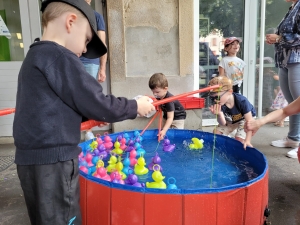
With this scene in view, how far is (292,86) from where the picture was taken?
3.29 metres

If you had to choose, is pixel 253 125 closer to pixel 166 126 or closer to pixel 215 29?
pixel 166 126

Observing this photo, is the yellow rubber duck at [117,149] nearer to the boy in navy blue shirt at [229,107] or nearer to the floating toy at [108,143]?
the floating toy at [108,143]

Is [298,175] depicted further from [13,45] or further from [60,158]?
[13,45]

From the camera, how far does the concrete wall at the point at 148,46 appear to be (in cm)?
405

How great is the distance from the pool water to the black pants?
931 mm

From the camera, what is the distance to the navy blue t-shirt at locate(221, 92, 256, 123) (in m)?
3.04

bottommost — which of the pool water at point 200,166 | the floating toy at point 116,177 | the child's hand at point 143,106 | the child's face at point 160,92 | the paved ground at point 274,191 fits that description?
the paved ground at point 274,191

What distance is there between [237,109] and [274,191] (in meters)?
0.93

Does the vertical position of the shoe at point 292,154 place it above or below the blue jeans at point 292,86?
below

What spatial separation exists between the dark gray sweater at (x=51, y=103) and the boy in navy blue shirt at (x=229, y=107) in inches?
64.1

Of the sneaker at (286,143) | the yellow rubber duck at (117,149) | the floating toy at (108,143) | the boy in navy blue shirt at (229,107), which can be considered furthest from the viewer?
the sneaker at (286,143)

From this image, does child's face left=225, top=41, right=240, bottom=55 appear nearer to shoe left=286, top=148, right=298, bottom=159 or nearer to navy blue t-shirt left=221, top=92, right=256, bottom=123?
navy blue t-shirt left=221, top=92, right=256, bottom=123

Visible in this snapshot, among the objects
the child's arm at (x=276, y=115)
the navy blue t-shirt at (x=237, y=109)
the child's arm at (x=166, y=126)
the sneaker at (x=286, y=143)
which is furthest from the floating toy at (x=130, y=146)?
the sneaker at (x=286, y=143)

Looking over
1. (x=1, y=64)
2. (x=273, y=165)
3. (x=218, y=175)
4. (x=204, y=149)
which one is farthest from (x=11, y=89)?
(x=273, y=165)
